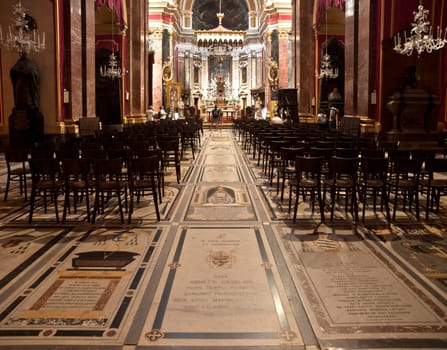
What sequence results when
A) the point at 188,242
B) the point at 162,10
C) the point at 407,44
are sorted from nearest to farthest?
the point at 188,242 < the point at 407,44 < the point at 162,10

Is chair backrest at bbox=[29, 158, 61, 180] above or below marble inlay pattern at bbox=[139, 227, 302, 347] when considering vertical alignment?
above

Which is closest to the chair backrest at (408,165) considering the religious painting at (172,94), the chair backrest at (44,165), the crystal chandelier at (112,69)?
the chair backrest at (44,165)

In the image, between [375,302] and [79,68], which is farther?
[79,68]

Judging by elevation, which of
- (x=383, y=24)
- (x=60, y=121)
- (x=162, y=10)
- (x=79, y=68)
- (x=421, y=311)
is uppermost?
(x=162, y=10)

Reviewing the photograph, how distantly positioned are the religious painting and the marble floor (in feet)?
96.8

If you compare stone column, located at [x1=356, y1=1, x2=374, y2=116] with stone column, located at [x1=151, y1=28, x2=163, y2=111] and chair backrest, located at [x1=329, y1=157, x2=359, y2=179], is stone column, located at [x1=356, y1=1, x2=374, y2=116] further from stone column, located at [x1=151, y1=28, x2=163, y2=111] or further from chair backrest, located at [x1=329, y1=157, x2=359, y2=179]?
stone column, located at [x1=151, y1=28, x2=163, y2=111]

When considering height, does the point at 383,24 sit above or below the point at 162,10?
below

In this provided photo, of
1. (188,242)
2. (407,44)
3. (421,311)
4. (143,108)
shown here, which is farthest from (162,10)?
(421,311)

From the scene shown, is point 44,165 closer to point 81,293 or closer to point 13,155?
point 13,155

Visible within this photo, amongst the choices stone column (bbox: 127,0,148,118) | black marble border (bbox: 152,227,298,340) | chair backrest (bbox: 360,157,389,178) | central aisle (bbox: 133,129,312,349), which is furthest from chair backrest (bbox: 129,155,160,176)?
stone column (bbox: 127,0,148,118)

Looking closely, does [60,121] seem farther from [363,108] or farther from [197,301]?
[197,301]

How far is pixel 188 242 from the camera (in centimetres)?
603

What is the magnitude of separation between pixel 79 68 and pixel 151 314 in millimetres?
12510

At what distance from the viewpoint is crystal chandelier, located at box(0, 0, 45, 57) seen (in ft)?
40.4
